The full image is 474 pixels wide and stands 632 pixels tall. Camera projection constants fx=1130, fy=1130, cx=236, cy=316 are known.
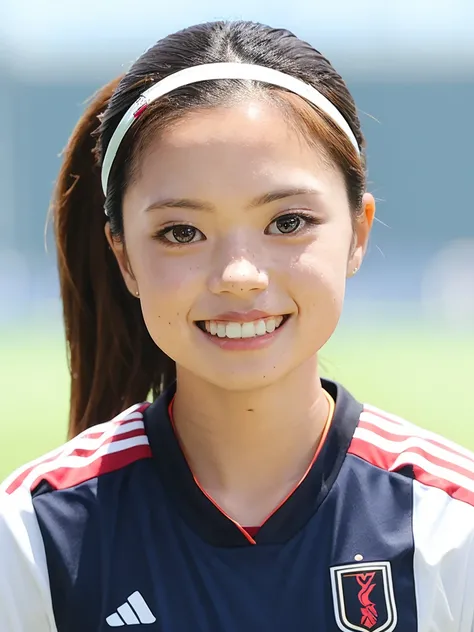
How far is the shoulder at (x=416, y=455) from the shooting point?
1.91 metres

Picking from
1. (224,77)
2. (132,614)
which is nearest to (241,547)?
(132,614)

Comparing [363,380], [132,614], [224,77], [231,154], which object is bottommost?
[363,380]

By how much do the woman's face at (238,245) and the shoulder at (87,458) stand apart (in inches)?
8.3

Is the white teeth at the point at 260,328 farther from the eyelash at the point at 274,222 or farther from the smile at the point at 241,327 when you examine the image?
the eyelash at the point at 274,222

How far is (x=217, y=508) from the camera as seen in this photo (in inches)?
75.1

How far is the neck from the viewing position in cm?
199

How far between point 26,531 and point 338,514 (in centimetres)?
52

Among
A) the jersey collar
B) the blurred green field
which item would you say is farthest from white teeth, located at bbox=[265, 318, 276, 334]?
the blurred green field

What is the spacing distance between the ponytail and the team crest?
0.82 m

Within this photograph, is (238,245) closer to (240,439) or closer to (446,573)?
(240,439)

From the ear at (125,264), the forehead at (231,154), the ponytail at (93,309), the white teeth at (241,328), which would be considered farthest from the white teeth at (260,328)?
the ponytail at (93,309)

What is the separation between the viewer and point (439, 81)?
1758 cm

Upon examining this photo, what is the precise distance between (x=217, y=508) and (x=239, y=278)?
408mm

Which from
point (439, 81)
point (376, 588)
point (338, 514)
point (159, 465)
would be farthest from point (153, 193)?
point (439, 81)
